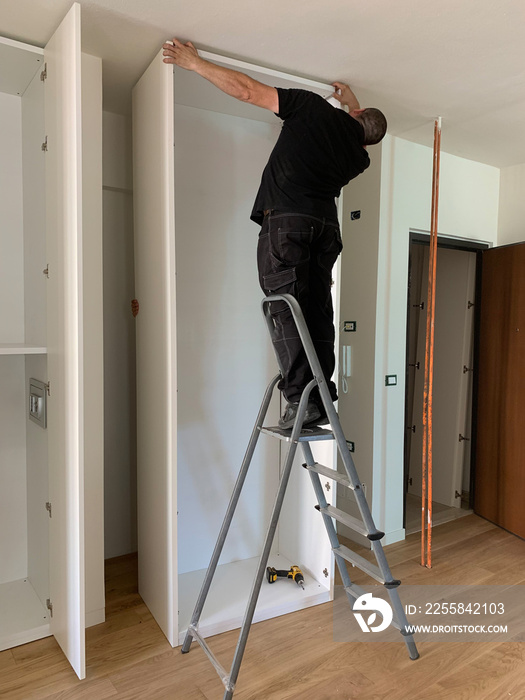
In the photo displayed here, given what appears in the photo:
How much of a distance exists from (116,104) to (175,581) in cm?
251

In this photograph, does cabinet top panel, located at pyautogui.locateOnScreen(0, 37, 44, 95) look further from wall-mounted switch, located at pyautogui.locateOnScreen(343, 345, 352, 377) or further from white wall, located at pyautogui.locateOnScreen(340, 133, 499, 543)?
wall-mounted switch, located at pyautogui.locateOnScreen(343, 345, 352, 377)

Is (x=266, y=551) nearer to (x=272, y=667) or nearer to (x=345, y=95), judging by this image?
(x=272, y=667)

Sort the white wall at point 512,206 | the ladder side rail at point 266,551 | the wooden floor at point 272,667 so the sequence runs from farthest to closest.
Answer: the white wall at point 512,206
the wooden floor at point 272,667
the ladder side rail at point 266,551

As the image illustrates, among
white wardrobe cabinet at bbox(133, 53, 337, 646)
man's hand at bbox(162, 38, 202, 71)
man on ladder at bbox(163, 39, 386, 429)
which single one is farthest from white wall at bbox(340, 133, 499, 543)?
man's hand at bbox(162, 38, 202, 71)

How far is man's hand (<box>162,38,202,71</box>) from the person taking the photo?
222 centimetres

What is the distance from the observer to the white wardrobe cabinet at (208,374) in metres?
2.52

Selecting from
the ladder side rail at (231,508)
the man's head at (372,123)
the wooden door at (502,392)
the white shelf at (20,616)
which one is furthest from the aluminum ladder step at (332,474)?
the wooden door at (502,392)

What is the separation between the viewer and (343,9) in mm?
2033

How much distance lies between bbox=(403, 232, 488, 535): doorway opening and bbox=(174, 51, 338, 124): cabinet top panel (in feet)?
6.26

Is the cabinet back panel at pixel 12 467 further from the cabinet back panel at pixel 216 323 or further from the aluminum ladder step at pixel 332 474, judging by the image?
the aluminum ladder step at pixel 332 474

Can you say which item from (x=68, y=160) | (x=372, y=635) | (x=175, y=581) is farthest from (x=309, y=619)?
(x=68, y=160)

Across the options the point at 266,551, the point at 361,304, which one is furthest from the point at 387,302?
the point at 266,551

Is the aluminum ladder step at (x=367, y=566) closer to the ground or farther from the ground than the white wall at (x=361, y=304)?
closer to the ground

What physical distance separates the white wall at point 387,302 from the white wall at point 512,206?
0.86m
